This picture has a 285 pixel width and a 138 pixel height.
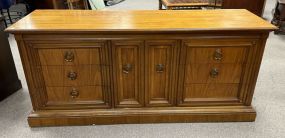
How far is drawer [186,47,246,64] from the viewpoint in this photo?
4.78 ft

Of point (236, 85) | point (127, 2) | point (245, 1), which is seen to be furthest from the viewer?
point (127, 2)

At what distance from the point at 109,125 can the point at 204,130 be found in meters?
0.66

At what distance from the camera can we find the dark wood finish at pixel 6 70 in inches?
75.0

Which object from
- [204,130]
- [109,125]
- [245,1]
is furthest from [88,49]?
[245,1]

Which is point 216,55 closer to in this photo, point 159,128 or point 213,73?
point 213,73

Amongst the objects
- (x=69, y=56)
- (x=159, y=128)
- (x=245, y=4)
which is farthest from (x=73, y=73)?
(x=245, y=4)

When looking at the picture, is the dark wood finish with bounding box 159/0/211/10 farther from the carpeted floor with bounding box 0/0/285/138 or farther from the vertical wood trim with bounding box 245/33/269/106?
the vertical wood trim with bounding box 245/33/269/106

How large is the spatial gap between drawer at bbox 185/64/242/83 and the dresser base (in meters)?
0.22

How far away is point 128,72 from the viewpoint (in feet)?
5.02

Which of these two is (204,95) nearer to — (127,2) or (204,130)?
(204,130)

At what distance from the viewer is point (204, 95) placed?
Result: 5.41 ft

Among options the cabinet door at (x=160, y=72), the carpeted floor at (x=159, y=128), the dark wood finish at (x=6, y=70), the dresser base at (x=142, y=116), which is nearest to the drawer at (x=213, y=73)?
the cabinet door at (x=160, y=72)

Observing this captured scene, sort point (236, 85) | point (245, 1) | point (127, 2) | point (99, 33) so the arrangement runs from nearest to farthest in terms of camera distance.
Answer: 1. point (99, 33)
2. point (236, 85)
3. point (245, 1)
4. point (127, 2)

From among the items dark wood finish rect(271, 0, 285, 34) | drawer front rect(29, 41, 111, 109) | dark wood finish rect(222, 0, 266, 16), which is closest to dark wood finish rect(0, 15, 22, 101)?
drawer front rect(29, 41, 111, 109)
